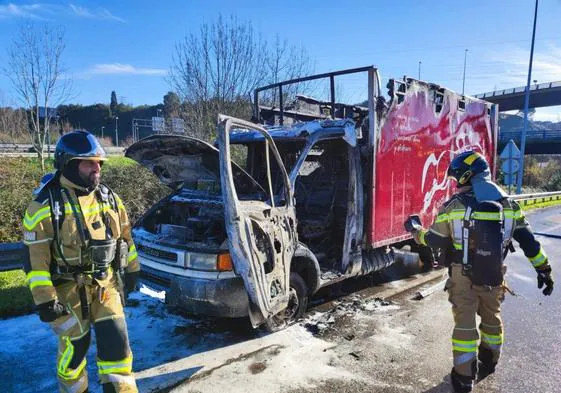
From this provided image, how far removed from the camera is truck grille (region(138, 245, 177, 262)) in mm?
4289

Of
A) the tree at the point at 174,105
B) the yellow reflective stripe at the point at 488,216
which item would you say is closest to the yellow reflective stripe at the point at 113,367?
the yellow reflective stripe at the point at 488,216

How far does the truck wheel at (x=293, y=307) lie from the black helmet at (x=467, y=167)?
195 cm

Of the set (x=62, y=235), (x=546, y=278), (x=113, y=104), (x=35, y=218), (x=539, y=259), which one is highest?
(x=113, y=104)

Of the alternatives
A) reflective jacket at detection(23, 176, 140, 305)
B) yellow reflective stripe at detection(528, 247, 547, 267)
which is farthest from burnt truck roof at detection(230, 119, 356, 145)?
reflective jacket at detection(23, 176, 140, 305)

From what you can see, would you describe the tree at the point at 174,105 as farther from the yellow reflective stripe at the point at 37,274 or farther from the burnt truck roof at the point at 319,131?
the yellow reflective stripe at the point at 37,274

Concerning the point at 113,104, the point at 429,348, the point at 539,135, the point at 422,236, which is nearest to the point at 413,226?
the point at 422,236

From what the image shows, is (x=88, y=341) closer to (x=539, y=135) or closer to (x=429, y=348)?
(x=429, y=348)

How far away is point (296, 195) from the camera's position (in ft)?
21.6

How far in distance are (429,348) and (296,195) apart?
2.94m

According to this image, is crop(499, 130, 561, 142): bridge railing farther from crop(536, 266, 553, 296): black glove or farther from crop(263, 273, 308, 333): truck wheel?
crop(263, 273, 308, 333): truck wheel

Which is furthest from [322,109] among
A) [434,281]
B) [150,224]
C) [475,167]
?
[475,167]

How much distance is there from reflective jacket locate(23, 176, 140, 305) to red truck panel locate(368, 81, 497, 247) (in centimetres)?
362

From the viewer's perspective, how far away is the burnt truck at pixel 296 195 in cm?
405

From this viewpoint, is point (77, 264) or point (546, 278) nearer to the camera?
point (77, 264)
